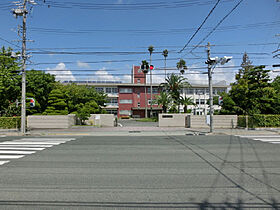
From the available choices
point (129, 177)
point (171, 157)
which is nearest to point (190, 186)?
point (129, 177)

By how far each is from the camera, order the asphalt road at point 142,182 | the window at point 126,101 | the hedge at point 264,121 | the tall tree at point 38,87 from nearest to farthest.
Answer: the asphalt road at point 142,182 → the hedge at point 264,121 → the tall tree at point 38,87 → the window at point 126,101

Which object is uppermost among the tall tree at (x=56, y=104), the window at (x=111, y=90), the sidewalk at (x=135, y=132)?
the window at (x=111, y=90)

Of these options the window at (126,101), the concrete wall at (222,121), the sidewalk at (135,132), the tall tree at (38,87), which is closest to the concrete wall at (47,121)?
the sidewalk at (135,132)

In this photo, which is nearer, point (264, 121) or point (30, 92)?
point (264, 121)

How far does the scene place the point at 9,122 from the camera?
21.0 metres

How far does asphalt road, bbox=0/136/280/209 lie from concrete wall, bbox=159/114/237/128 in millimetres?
14862

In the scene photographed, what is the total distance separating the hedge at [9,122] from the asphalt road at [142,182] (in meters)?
15.8

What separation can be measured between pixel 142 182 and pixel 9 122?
2140 centimetres

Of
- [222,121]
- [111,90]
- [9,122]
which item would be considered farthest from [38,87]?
[111,90]

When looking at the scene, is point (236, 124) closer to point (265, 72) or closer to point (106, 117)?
point (265, 72)

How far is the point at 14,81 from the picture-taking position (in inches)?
935

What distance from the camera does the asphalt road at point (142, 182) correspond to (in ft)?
12.7

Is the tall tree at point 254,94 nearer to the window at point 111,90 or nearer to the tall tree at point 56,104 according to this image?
the tall tree at point 56,104

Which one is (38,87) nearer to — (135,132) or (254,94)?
(135,132)
